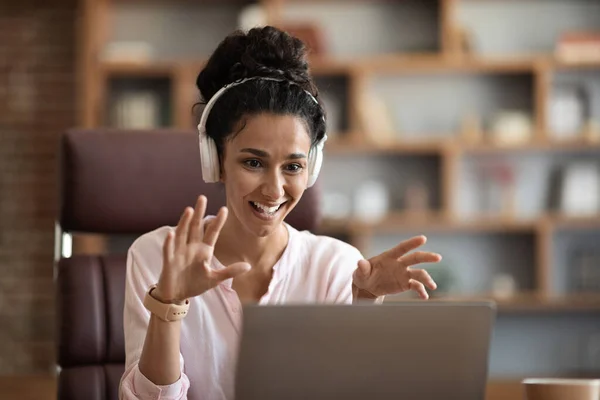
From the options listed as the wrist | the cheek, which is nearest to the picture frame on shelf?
the cheek

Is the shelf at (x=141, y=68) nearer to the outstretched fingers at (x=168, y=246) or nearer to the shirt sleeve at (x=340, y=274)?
the shirt sleeve at (x=340, y=274)

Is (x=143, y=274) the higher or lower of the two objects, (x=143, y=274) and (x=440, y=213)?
the lower

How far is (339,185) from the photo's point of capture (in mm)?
4828

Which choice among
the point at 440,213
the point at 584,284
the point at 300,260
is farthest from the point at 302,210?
the point at 584,284

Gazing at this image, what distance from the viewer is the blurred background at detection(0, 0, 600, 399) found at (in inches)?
182

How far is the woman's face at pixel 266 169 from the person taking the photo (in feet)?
5.54

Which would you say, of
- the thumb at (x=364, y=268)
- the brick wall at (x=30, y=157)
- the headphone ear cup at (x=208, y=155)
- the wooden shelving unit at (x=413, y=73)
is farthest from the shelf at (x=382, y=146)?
the thumb at (x=364, y=268)

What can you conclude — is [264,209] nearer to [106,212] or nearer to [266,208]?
[266,208]

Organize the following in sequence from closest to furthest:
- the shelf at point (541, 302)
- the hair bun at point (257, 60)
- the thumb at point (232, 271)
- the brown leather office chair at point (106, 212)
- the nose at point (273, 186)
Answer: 1. the thumb at point (232, 271)
2. the nose at point (273, 186)
3. the hair bun at point (257, 60)
4. the brown leather office chair at point (106, 212)
5. the shelf at point (541, 302)

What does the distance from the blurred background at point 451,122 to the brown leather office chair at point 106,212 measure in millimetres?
2596

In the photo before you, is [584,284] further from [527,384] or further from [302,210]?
[527,384]

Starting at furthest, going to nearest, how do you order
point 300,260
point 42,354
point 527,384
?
point 42,354 → point 300,260 → point 527,384

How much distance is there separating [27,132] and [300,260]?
3531 mm

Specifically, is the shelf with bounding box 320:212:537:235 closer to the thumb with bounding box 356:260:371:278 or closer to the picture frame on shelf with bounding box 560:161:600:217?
the picture frame on shelf with bounding box 560:161:600:217
